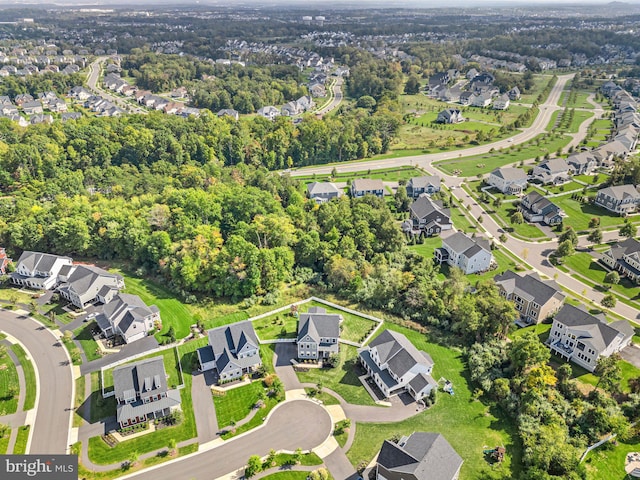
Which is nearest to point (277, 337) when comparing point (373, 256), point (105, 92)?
point (373, 256)

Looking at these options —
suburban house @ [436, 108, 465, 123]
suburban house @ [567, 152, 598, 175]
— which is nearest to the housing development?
suburban house @ [567, 152, 598, 175]

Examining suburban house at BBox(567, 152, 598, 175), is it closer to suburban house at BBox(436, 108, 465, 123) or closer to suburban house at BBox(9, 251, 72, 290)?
suburban house at BBox(436, 108, 465, 123)

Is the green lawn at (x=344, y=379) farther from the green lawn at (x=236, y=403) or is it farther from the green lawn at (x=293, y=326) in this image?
the green lawn at (x=236, y=403)

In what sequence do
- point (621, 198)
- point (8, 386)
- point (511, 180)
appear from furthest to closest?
1. point (511, 180)
2. point (621, 198)
3. point (8, 386)

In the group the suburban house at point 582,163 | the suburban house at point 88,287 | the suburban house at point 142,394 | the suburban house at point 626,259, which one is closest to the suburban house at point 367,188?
the suburban house at point 626,259

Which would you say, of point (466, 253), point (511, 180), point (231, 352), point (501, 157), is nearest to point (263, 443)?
point (231, 352)

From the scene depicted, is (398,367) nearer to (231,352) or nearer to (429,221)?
(231,352)

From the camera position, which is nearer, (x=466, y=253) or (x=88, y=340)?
(x=88, y=340)
